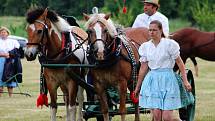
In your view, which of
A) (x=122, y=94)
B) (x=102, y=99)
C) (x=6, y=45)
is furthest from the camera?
(x=6, y=45)

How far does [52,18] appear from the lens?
10508mm

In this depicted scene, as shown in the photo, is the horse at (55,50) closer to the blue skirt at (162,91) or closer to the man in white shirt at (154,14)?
the man in white shirt at (154,14)

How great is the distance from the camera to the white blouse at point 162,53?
8.62 m

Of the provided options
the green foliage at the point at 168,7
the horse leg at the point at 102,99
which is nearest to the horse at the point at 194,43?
the horse leg at the point at 102,99

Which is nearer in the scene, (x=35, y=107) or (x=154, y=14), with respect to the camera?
(x=154, y=14)

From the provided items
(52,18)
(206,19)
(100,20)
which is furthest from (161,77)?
(206,19)

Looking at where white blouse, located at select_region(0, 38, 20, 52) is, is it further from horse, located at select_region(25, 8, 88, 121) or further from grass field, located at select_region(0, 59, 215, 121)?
horse, located at select_region(25, 8, 88, 121)

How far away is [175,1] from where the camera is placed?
245 ft

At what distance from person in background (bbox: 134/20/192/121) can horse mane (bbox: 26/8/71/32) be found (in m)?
2.12

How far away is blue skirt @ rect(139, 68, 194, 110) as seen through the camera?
8.66 m

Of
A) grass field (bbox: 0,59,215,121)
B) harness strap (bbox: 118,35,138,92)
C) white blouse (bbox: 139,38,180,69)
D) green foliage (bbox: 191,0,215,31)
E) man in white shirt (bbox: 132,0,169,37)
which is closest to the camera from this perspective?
white blouse (bbox: 139,38,180,69)

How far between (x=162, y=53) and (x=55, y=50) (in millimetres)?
2401

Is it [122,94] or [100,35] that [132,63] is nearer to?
[122,94]

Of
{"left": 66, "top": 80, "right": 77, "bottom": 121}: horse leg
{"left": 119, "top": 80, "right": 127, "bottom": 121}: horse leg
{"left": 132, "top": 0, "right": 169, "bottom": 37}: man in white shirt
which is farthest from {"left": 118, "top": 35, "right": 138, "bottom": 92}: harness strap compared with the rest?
{"left": 66, "top": 80, "right": 77, "bottom": 121}: horse leg
